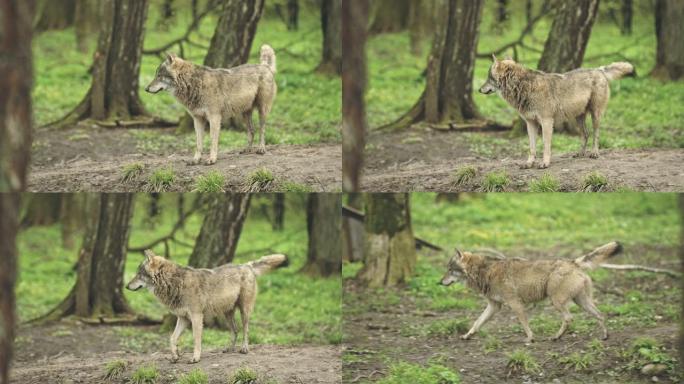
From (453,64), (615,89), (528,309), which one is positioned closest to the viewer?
(615,89)

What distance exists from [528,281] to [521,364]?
2.87 ft

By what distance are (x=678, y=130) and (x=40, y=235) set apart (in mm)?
7998

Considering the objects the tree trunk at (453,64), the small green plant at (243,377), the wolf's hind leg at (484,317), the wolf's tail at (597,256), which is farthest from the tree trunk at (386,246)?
the wolf's tail at (597,256)

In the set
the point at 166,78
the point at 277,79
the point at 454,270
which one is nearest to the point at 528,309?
the point at 454,270

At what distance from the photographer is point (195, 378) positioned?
12.1 meters

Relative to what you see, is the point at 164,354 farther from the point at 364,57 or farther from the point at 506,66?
the point at 506,66

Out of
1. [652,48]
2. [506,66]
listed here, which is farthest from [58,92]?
[652,48]

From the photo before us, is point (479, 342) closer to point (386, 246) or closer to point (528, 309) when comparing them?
point (528, 309)

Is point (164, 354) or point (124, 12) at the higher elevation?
point (124, 12)

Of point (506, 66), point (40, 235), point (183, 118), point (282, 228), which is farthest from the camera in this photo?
point (40, 235)

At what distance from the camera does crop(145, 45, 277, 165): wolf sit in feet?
40.0

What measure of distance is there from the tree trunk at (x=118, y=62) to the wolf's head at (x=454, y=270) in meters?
3.75

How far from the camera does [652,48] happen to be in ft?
42.0

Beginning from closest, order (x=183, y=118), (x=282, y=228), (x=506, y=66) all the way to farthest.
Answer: (x=506, y=66) → (x=183, y=118) → (x=282, y=228)
